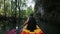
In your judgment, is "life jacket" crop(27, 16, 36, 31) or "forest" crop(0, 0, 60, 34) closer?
"life jacket" crop(27, 16, 36, 31)

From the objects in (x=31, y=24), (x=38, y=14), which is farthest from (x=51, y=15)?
(x=31, y=24)

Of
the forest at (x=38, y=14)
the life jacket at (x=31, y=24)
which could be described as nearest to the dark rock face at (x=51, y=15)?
the forest at (x=38, y=14)

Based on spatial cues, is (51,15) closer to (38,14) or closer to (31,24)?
(38,14)

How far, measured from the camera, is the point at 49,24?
12.9 m

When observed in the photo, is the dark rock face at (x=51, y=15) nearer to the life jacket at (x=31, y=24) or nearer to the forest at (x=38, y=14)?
the forest at (x=38, y=14)

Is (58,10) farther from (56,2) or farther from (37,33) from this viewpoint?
(37,33)

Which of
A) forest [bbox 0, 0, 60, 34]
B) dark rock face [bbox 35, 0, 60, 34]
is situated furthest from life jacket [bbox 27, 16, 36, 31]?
dark rock face [bbox 35, 0, 60, 34]

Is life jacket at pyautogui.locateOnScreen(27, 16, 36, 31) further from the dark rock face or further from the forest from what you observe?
the dark rock face

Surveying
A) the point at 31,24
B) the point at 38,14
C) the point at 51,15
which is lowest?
the point at 38,14

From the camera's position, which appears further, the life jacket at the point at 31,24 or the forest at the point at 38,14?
the forest at the point at 38,14

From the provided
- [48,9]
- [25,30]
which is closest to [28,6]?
[48,9]

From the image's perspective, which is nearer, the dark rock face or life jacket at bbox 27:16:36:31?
life jacket at bbox 27:16:36:31

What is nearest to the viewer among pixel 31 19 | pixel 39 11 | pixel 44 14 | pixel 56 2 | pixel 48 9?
pixel 31 19

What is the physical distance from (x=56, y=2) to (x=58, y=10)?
1.33ft
